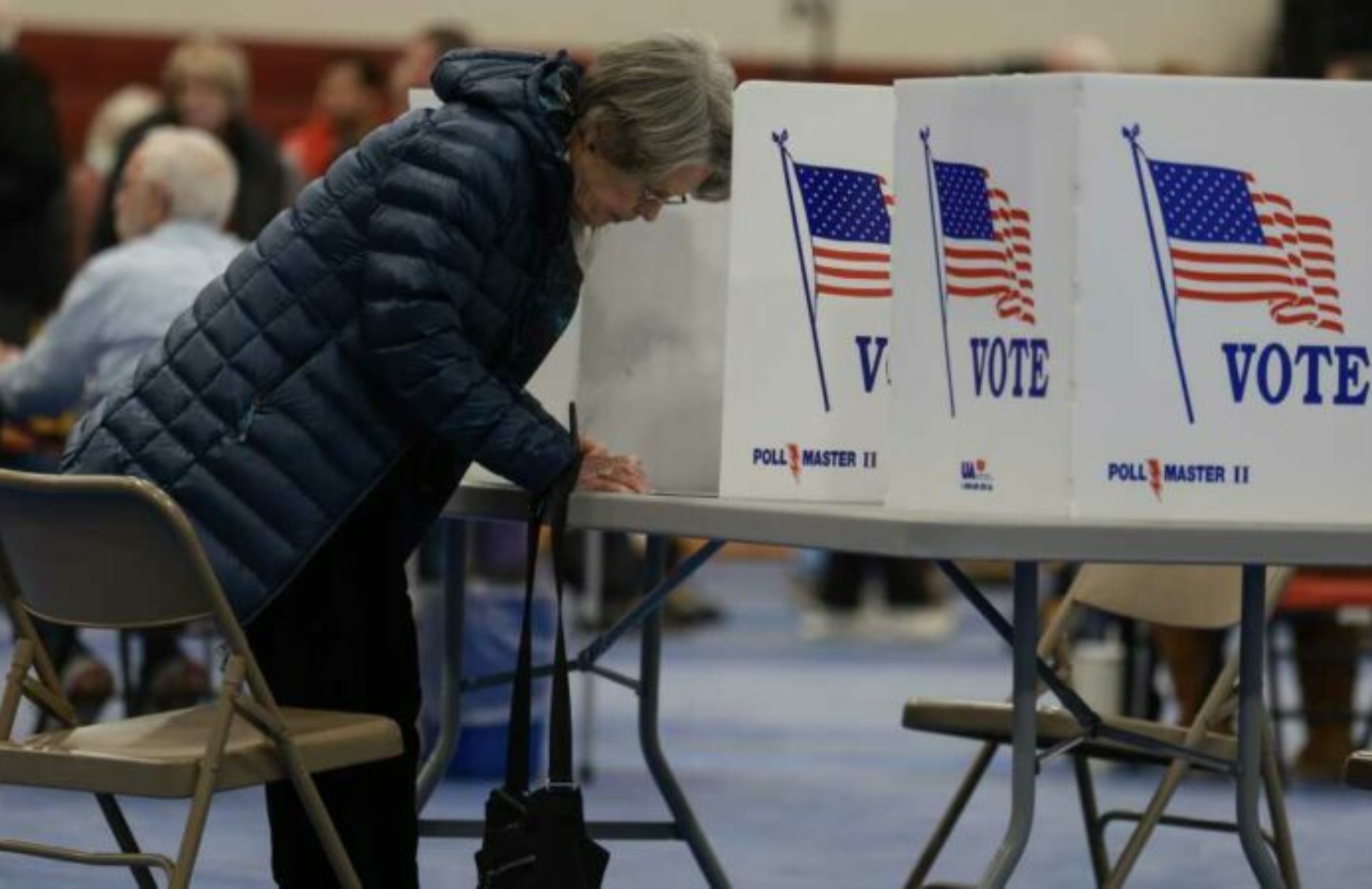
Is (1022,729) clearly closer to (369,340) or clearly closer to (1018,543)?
(1018,543)

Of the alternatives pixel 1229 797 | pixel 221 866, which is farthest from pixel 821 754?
pixel 221 866

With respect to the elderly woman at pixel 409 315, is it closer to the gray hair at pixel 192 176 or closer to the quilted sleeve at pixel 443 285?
the quilted sleeve at pixel 443 285

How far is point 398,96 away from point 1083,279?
6838 mm

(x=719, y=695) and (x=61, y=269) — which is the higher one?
(x=61, y=269)

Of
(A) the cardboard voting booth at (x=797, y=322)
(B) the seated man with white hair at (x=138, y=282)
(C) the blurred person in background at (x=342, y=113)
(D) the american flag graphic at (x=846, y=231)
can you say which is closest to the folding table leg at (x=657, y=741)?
(A) the cardboard voting booth at (x=797, y=322)

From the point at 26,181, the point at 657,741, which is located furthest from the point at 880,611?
the point at 657,741

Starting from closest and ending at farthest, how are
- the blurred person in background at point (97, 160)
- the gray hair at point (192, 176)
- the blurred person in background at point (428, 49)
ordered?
the gray hair at point (192, 176) → the blurred person in background at point (428, 49) → the blurred person in background at point (97, 160)

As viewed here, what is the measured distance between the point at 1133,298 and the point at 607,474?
0.76 m

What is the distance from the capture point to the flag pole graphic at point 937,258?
3020 millimetres

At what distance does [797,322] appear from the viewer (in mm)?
3377

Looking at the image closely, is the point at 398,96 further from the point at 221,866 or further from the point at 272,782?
the point at 272,782

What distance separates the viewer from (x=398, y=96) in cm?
954

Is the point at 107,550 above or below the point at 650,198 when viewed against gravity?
below

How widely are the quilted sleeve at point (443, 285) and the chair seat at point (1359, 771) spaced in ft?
3.57
